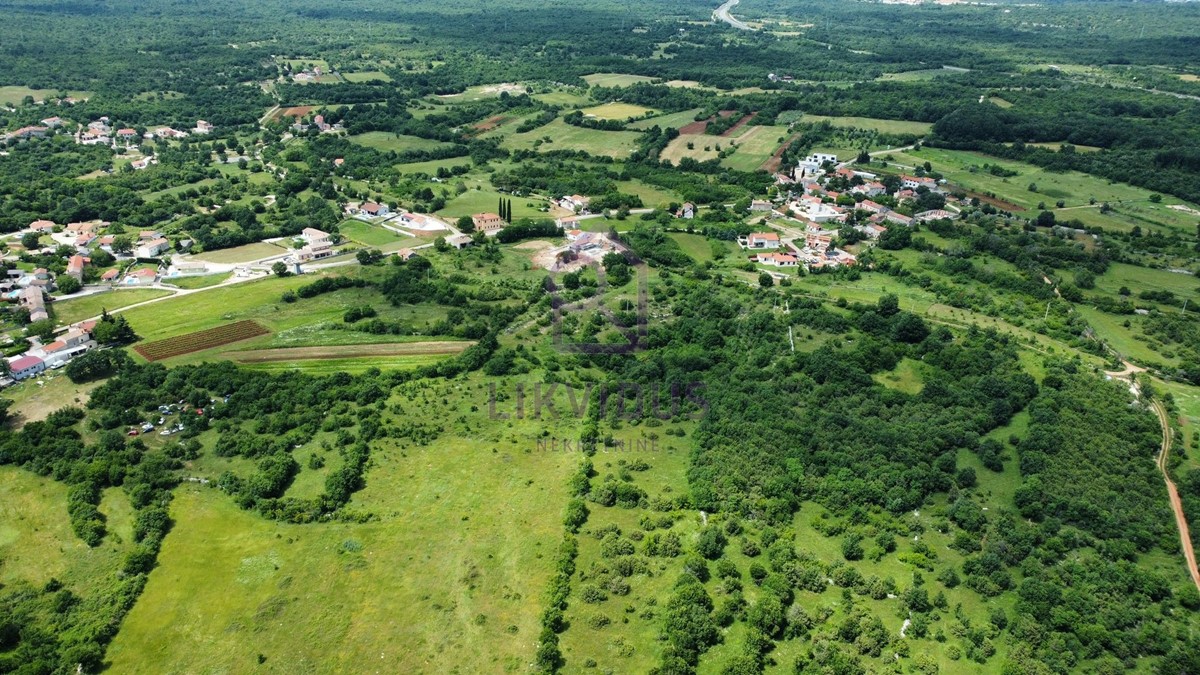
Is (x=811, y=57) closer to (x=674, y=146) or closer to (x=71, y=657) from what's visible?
(x=674, y=146)

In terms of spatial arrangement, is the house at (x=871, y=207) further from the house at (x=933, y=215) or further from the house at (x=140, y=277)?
the house at (x=140, y=277)

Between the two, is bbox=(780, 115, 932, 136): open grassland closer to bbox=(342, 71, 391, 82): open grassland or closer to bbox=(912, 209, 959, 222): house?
bbox=(912, 209, 959, 222): house

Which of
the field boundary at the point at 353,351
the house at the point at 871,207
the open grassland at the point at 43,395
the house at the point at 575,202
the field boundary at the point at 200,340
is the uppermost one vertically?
the house at the point at 575,202

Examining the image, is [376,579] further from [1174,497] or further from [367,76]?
[367,76]

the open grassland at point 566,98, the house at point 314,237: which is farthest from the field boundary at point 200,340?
the open grassland at point 566,98

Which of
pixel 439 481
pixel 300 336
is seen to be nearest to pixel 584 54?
pixel 300 336

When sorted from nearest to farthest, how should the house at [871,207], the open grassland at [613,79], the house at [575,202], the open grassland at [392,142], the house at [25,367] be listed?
the house at [25,367] < the house at [871,207] < the house at [575,202] < the open grassland at [392,142] < the open grassland at [613,79]

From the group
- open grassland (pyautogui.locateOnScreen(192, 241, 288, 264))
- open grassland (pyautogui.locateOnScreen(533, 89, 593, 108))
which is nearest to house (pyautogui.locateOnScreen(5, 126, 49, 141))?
open grassland (pyautogui.locateOnScreen(192, 241, 288, 264))

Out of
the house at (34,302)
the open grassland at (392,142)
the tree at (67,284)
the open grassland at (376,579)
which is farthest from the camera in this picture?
the open grassland at (392,142)
